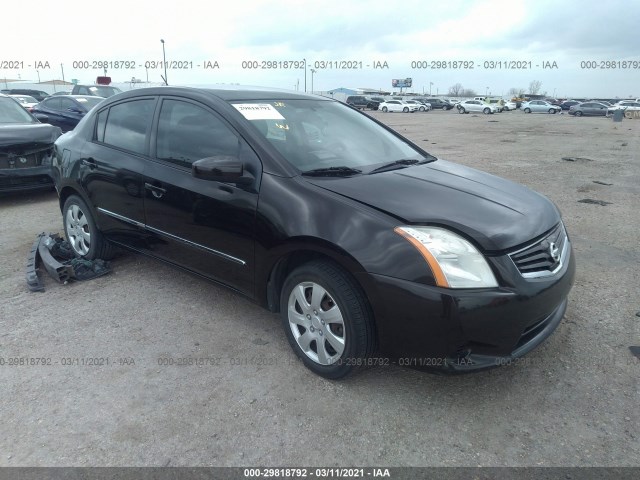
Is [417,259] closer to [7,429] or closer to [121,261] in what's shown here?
[7,429]

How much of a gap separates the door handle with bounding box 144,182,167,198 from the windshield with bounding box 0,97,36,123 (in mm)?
5304

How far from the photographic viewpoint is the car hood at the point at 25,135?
6445 millimetres

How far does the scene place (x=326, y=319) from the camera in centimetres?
269

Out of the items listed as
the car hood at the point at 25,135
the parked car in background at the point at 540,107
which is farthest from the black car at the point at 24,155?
the parked car in background at the point at 540,107

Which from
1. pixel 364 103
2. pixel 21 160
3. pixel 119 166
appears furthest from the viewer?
pixel 364 103

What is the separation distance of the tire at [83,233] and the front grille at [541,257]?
3.41 metres

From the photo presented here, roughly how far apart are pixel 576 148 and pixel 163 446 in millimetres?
15832

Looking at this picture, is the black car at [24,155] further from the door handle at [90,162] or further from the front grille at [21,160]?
the door handle at [90,162]

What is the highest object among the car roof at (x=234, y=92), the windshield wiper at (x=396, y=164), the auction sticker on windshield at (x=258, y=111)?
the car roof at (x=234, y=92)

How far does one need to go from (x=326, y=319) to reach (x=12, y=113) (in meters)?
7.34

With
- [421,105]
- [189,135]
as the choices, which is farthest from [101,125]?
[421,105]

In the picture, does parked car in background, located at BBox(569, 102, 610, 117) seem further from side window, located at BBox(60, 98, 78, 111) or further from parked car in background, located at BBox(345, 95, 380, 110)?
side window, located at BBox(60, 98, 78, 111)

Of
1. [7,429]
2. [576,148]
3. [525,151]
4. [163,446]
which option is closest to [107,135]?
[7,429]

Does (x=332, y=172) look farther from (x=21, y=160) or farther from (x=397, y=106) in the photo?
(x=397, y=106)
